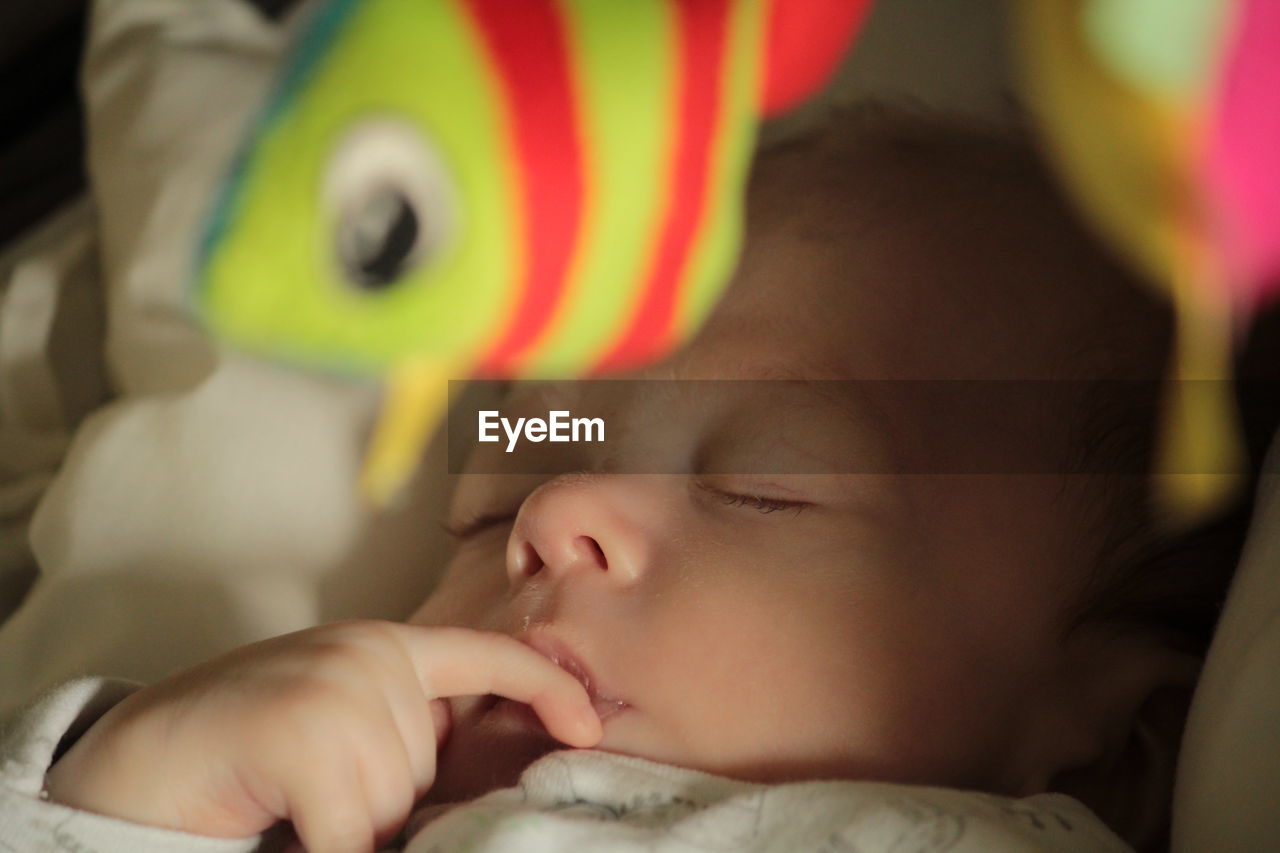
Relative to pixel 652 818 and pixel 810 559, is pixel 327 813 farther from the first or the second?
pixel 810 559

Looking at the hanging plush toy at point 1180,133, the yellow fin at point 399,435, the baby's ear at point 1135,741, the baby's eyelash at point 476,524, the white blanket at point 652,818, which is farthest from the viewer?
the yellow fin at point 399,435

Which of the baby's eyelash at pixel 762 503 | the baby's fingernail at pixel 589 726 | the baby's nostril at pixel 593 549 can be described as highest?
the baby's eyelash at pixel 762 503

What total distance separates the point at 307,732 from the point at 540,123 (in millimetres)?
304

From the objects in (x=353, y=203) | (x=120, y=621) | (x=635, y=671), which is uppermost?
(x=353, y=203)

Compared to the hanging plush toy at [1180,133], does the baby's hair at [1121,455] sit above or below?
below

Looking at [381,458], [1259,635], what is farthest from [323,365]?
[1259,635]

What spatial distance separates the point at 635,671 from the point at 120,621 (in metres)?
0.39

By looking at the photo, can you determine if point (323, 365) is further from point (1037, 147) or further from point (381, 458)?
point (1037, 147)

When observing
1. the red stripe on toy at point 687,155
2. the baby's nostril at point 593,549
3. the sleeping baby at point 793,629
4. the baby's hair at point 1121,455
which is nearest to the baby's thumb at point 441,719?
the sleeping baby at point 793,629

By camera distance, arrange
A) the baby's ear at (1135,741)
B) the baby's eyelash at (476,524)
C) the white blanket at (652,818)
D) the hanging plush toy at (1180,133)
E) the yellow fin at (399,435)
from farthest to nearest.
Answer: the yellow fin at (399,435) < the baby's eyelash at (476,524) < the baby's ear at (1135,741) < the white blanket at (652,818) < the hanging plush toy at (1180,133)

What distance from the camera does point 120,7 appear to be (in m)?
1.03

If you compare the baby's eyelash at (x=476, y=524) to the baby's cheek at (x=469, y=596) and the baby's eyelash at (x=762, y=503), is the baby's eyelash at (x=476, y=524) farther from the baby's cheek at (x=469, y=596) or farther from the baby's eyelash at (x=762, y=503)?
the baby's eyelash at (x=762, y=503)

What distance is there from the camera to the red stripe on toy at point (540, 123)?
1.81ft

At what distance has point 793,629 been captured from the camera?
57 centimetres
